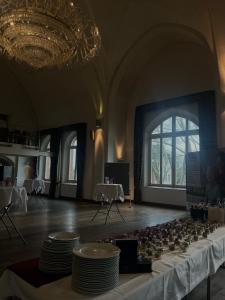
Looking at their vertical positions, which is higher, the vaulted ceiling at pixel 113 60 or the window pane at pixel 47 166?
the vaulted ceiling at pixel 113 60

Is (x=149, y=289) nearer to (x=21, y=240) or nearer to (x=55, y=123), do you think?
(x=21, y=240)

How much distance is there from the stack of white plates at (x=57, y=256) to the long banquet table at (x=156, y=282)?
0.09 metres

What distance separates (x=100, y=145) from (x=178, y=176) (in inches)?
133

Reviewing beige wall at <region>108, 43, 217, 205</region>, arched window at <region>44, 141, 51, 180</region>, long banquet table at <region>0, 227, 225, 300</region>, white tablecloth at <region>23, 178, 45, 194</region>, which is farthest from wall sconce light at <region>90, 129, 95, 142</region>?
long banquet table at <region>0, 227, 225, 300</region>

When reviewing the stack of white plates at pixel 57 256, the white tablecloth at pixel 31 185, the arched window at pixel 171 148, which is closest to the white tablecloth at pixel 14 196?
the stack of white plates at pixel 57 256

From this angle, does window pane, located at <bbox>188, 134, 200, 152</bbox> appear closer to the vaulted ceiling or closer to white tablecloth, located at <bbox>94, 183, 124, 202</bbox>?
the vaulted ceiling

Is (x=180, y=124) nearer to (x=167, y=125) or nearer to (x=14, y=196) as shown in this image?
(x=167, y=125)

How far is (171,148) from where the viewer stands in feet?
29.4

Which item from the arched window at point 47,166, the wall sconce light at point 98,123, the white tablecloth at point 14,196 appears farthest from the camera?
the arched window at point 47,166

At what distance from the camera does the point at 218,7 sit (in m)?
4.96

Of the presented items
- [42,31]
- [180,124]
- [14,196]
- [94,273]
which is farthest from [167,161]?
[94,273]

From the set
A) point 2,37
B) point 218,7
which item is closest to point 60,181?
point 2,37

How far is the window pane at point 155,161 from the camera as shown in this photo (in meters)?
9.34

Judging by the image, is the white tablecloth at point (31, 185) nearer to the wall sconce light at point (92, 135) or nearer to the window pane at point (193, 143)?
the wall sconce light at point (92, 135)
